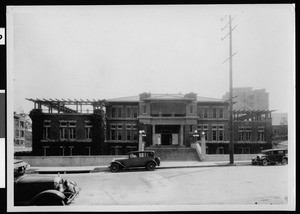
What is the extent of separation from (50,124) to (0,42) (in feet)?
13.9

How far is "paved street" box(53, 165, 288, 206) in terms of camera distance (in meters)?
7.10

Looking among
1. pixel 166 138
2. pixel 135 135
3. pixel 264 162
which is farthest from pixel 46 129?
pixel 264 162

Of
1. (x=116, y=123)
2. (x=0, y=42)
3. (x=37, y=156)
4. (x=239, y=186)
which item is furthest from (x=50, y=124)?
(x=239, y=186)

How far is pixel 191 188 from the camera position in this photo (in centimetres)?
750

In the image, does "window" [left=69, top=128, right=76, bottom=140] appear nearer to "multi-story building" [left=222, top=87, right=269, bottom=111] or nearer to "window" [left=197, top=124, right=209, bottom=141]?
"window" [left=197, top=124, right=209, bottom=141]

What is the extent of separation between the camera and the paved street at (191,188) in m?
7.10

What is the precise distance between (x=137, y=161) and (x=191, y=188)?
3.24m

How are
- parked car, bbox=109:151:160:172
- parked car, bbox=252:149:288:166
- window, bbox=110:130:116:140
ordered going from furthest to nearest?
window, bbox=110:130:116:140 → parked car, bbox=109:151:160:172 → parked car, bbox=252:149:288:166

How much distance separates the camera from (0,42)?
22.7ft

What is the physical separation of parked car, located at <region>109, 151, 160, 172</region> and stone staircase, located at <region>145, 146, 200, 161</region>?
618 mm

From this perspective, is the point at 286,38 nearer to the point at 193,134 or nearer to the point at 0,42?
the point at 193,134

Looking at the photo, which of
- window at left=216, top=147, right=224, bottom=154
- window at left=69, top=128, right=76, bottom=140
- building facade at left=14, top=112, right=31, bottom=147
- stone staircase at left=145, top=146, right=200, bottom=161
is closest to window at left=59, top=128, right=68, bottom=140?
window at left=69, top=128, right=76, bottom=140

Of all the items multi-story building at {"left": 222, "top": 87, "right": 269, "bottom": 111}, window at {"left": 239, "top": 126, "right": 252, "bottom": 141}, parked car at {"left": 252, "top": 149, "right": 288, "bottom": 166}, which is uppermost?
multi-story building at {"left": 222, "top": 87, "right": 269, "bottom": 111}

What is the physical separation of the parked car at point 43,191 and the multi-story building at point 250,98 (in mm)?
5946
